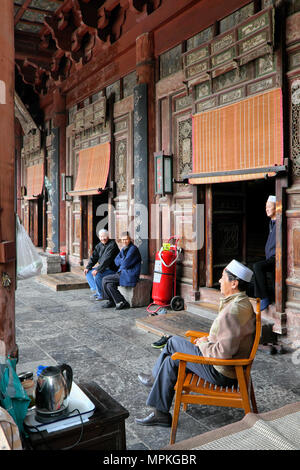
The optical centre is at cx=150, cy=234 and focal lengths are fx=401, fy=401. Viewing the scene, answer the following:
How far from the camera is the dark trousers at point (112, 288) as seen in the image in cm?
673

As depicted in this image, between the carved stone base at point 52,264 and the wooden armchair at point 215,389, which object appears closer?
the wooden armchair at point 215,389

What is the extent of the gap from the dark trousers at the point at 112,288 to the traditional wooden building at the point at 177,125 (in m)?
0.62

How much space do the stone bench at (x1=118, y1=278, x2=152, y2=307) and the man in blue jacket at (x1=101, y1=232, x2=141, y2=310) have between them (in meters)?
0.08

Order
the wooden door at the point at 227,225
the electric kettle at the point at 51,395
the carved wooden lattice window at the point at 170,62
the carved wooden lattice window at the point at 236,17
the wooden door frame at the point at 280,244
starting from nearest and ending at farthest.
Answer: the electric kettle at the point at 51,395 < the wooden door frame at the point at 280,244 < the carved wooden lattice window at the point at 236,17 < the wooden door at the point at 227,225 < the carved wooden lattice window at the point at 170,62

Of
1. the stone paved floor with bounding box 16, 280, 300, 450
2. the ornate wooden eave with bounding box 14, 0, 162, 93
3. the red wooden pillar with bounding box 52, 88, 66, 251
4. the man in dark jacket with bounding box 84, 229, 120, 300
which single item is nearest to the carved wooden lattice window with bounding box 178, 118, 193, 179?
the man in dark jacket with bounding box 84, 229, 120, 300

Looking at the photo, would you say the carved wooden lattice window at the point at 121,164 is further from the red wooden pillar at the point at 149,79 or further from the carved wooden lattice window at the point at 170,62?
the carved wooden lattice window at the point at 170,62

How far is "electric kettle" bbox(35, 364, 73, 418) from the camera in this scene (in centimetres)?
175

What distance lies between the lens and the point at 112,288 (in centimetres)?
675

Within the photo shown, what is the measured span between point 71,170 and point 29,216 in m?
4.21

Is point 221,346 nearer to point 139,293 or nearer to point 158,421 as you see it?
point 158,421

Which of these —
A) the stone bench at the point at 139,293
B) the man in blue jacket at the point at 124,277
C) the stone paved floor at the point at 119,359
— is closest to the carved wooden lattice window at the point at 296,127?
the stone paved floor at the point at 119,359

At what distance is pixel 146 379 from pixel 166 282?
9.41 feet
